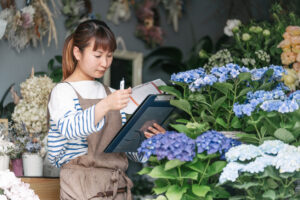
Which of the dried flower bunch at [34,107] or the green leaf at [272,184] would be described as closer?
the green leaf at [272,184]

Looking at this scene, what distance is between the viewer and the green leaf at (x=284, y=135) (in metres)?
1.63

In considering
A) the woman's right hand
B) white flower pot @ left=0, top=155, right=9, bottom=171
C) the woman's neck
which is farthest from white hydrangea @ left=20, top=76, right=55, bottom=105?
the woman's right hand

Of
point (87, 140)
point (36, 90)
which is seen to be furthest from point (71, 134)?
point (36, 90)

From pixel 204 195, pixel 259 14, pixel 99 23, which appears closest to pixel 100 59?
pixel 99 23

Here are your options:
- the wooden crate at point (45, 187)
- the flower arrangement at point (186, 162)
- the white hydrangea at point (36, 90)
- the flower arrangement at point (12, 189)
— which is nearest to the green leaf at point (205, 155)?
the flower arrangement at point (186, 162)

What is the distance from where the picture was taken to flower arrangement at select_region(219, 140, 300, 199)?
1523 millimetres

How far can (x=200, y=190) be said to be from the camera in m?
1.65

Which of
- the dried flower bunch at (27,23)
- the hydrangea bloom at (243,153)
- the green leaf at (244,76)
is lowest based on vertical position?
the hydrangea bloom at (243,153)

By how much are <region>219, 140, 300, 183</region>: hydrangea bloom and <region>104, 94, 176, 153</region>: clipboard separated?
352mm

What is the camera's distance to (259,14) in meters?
5.16

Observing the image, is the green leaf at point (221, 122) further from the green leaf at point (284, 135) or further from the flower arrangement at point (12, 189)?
the flower arrangement at point (12, 189)

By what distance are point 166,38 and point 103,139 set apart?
281cm

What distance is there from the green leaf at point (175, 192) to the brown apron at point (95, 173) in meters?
0.43

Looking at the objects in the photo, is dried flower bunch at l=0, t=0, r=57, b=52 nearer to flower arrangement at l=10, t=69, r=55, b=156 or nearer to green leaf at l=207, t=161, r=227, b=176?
flower arrangement at l=10, t=69, r=55, b=156
